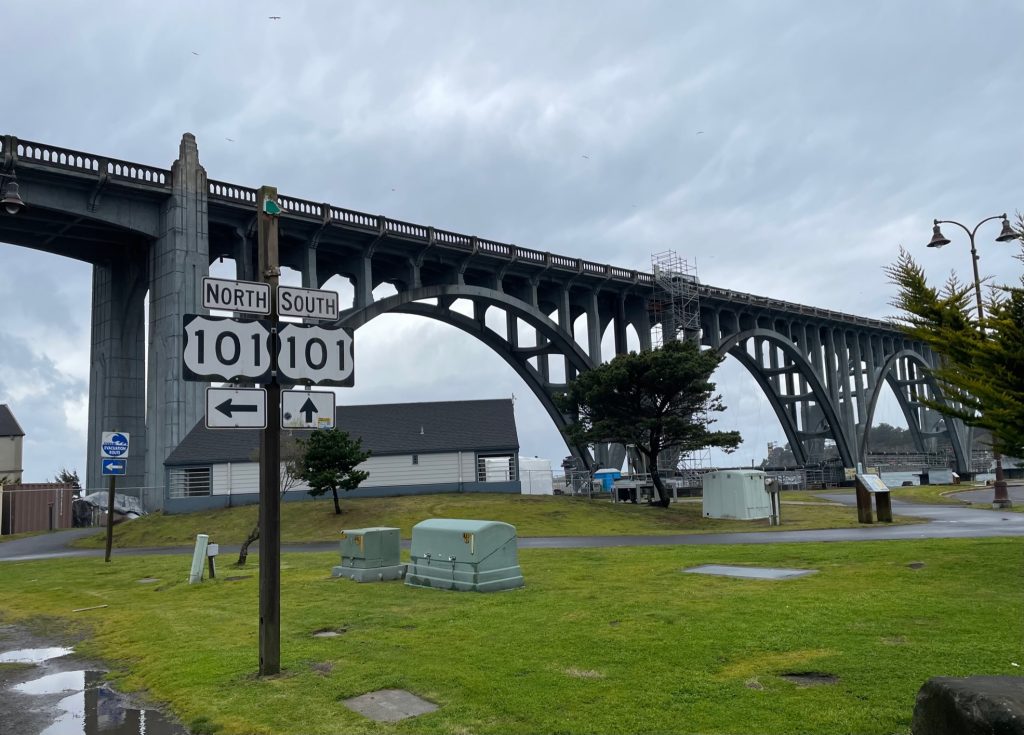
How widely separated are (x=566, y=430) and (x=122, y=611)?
121ft

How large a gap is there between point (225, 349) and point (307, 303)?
1096 millimetres

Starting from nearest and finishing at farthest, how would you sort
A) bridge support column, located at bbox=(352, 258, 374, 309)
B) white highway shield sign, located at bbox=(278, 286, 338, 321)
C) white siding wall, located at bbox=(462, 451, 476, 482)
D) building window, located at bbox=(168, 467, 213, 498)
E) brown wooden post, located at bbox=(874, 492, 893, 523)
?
white highway shield sign, located at bbox=(278, 286, 338, 321)
brown wooden post, located at bbox=(874, 492, 893, 523)
building window, located at bbox=(168, 467, 213, 498)
white siding wall, located at bbox=(462, 451, 476, 482)
bridge support column, located at bbox=(352, 258, 374, 309)

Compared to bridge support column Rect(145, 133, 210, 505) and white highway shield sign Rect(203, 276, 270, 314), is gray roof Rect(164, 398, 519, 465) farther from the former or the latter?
white highway shield sign Rect(203, 276, 270, 314)

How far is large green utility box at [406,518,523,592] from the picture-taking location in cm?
1323

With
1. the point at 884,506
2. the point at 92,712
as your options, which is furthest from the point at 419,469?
the point at 92,712

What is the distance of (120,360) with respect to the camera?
4581 centimetres

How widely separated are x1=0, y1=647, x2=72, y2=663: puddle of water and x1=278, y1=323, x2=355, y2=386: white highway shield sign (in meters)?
5.33

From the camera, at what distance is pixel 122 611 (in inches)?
527

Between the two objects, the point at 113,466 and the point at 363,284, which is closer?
the point at 113,466

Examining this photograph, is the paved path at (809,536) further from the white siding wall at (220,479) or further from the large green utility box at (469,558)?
the white siding wall at (220,479)

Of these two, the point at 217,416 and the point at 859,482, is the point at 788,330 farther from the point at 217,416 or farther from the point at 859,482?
the point at 217,416

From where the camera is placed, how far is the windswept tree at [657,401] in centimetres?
4381

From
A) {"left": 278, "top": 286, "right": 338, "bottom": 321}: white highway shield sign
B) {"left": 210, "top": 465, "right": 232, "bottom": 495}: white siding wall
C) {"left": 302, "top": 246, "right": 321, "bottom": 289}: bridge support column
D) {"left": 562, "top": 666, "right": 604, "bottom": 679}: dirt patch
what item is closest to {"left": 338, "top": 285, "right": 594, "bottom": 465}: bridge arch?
{"left": 302, "top": 246, "right": 321, "bottom": 289}: bridge support column

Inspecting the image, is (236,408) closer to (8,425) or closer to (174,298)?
(174,298)
